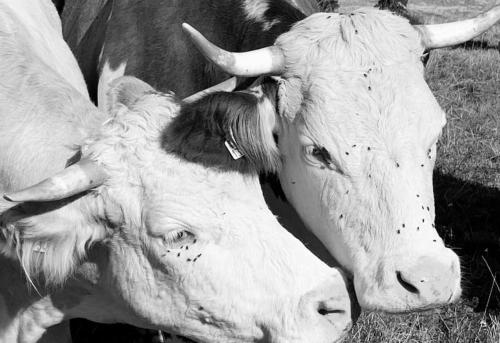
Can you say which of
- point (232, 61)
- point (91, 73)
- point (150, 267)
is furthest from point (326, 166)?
point (91, 73)

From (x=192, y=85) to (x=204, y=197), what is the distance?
66.4 inches

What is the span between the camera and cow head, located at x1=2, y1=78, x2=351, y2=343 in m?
3.39

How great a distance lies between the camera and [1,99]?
12.4ft

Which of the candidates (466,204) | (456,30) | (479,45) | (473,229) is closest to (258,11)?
(456,30)

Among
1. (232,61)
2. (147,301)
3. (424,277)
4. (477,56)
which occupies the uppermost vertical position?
(232,61)

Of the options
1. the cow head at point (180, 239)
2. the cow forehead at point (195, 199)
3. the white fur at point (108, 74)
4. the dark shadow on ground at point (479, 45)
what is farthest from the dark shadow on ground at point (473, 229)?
the dark shadow on ground at point (479, 45)

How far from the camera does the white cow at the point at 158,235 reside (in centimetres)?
339

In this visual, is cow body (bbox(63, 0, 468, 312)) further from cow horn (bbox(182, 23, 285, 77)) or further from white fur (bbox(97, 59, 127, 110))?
white fur (bbox(97, 59, 127, 110))

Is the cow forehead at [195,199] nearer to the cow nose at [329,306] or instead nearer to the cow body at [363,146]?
the cow body at [363,146]

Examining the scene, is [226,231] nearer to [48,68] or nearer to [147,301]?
[147,301]

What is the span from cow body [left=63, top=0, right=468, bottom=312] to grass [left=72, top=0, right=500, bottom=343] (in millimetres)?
1301

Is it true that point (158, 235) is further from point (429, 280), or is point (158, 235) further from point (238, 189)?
point (429, 280)

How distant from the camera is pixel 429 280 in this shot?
3477 millimetres

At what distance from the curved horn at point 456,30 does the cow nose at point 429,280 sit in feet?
4.03
